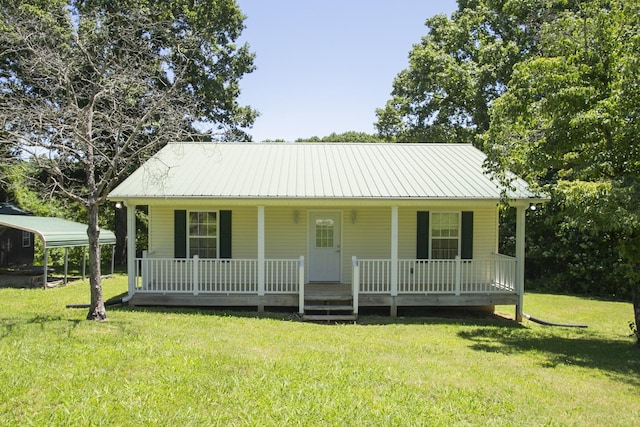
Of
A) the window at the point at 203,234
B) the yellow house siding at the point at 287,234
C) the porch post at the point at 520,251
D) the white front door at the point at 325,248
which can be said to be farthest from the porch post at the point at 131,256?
the porch post at the point at 520,251

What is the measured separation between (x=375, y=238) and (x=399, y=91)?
16.0 meters

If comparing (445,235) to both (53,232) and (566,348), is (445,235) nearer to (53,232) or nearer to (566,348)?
(566,348)

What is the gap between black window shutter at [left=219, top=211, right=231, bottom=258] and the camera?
42.8 feet

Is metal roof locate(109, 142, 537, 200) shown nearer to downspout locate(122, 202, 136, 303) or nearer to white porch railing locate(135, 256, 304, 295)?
downspout locate(122, 202, 136, 303)

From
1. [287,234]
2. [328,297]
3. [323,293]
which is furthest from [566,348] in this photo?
[287,234]

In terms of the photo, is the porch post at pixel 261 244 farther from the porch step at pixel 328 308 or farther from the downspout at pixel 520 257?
the downspout at pixel 520 257

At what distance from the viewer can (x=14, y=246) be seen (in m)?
19.6

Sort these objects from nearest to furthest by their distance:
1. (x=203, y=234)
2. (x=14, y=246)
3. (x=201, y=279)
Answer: (x=201, y=279) < (x=203, y=234) < (x=14, y=246)

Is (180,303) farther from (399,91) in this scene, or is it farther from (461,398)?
(399,91)

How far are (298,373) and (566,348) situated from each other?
229 inches

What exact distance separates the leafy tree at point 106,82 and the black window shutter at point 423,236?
6430 millimetres

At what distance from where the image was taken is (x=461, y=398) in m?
5.81

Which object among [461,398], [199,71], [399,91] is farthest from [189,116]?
[399,91]

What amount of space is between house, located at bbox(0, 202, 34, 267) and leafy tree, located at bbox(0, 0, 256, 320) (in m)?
2.62
